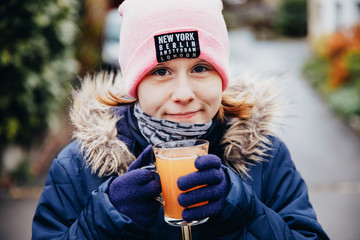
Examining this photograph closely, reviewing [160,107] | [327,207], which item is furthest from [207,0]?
[327,207]

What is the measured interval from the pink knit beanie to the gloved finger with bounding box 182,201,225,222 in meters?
0.67

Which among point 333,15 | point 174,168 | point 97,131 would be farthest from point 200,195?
point 333,15

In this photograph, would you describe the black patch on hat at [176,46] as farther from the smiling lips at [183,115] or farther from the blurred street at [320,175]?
the blurred street at [320,175]

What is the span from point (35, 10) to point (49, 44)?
80 centimetres

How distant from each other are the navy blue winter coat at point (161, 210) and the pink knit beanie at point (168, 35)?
0.31 metres

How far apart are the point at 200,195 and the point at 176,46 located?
2.18ft

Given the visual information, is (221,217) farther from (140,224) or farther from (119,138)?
(119,138)

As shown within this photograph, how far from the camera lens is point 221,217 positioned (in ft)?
4.98

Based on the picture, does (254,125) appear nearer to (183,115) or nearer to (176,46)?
(183,115)

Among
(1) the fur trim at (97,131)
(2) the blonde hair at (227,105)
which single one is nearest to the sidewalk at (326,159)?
(2) the blonde hair at (227,105)

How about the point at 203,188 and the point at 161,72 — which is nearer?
the point at 203,188

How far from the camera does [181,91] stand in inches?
64.0

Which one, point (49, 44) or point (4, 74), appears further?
point (49, 44)

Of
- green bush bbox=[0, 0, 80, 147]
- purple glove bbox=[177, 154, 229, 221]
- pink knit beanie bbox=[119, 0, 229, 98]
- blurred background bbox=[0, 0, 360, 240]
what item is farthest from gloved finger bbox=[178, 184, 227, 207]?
green bush bbox=[0, 0, 80, 147]
